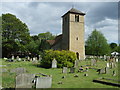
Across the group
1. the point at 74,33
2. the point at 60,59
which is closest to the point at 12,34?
the point at 74,33

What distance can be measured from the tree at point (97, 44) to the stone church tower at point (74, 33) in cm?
1336

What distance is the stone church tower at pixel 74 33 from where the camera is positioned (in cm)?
3098

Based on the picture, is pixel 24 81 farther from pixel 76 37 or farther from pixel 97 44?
pixel 97 44

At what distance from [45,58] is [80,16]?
1980 centimetres

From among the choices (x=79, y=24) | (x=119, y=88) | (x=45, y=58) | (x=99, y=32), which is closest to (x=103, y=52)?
(x=99, y=32)

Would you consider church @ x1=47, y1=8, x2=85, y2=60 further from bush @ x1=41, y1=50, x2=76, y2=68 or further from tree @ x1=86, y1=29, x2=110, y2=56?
bush @ x1=41, y1=50, x2=76, y2=68

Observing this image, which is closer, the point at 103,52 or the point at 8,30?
the point at 8,30

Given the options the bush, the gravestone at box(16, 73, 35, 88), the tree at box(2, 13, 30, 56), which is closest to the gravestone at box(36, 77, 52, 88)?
the gravestone at box(16, 73, 35, 88)

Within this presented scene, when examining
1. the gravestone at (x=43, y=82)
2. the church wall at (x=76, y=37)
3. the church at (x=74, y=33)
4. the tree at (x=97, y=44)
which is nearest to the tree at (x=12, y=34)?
the church at (x=74, y=33)

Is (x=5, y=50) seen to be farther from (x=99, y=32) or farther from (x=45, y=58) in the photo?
(x=99, y=32)

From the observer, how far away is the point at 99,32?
147ft

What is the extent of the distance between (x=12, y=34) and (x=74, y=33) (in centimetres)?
1852

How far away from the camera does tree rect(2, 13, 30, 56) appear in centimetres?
3597

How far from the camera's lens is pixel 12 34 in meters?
37.2
